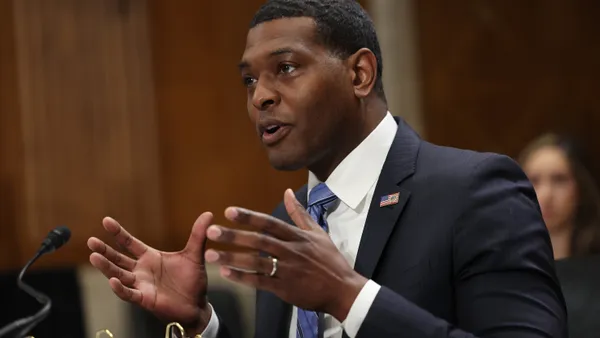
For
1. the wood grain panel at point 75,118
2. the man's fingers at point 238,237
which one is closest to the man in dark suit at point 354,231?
the man's fingers at point 238,237

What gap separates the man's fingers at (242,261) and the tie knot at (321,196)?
1.97 feet

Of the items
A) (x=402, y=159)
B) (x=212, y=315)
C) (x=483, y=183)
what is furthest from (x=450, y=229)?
(x=212, y=315)

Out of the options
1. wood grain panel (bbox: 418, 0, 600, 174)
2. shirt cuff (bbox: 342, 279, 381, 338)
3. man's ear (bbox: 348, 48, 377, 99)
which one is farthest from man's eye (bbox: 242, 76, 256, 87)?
wood grain panel (bbox: 418, 0, 600, 174)

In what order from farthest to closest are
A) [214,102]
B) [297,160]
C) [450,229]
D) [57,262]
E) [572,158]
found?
1. [214,102]
2. [57,262]
3. [572,158]
4. [297,160]
5. [450,229]

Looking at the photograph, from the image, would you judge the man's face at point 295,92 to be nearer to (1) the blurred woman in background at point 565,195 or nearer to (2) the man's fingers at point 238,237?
(2) the man's fingers at point 238,237

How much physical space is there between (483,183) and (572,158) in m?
2.28

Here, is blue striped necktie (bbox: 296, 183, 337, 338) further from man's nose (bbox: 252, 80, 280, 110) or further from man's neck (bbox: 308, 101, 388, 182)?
man's nose (bbox: 252, 80, 280, 110)

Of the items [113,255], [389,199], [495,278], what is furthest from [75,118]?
[495,278]

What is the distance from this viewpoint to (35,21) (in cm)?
483

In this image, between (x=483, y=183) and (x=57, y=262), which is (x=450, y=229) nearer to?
(x=483, y=183)

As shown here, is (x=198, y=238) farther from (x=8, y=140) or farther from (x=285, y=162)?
(x=8, y=140)

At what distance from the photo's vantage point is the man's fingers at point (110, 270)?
2018 mm

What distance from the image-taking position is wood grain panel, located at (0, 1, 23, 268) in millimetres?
4805

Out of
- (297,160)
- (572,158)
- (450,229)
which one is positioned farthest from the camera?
(572,158)
